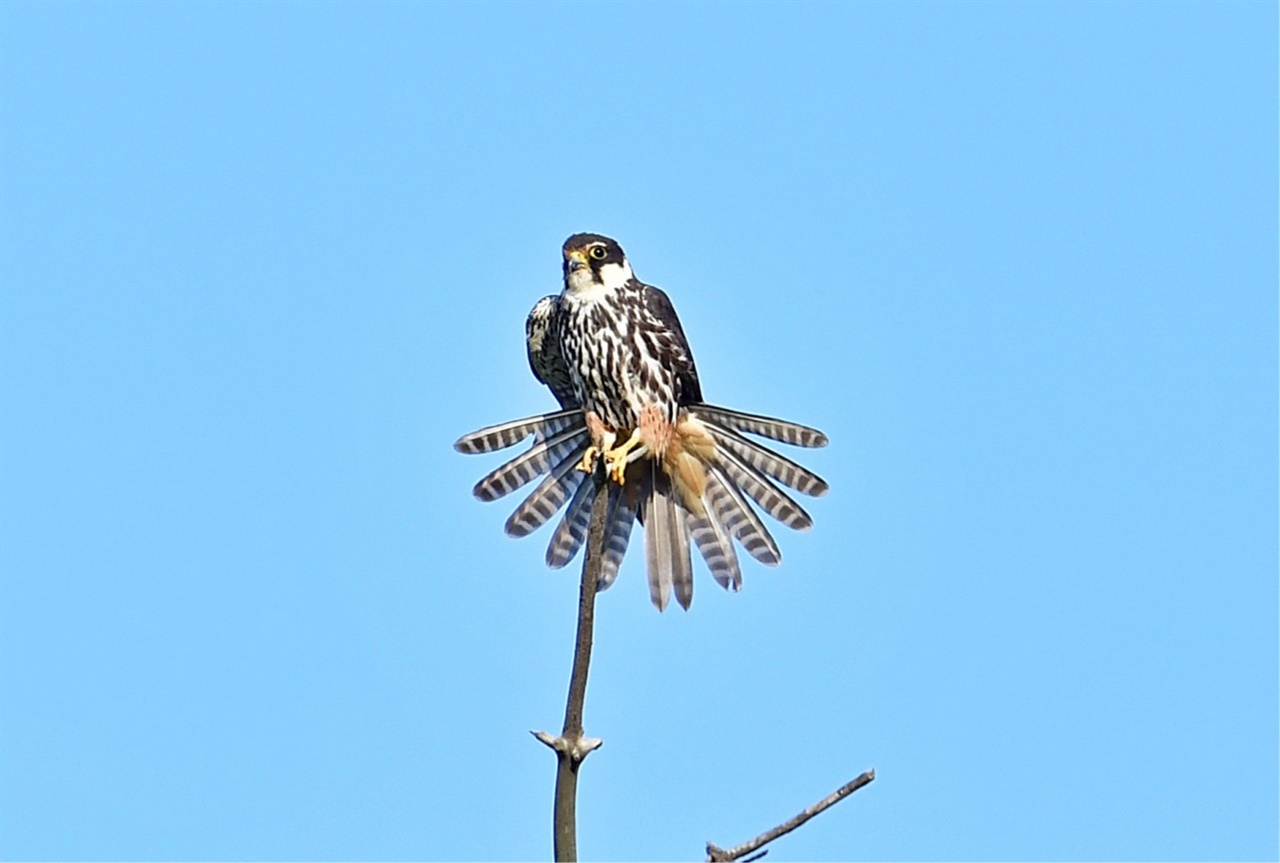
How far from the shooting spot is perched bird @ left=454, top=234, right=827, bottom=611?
6441 mm

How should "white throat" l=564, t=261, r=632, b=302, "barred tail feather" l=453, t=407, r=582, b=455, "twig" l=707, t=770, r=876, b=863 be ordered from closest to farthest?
"twig" l=707, t=770, r=876, b=863, "barred tail feather" l=453, t=407, r=582, b=455, "white throat" l=564, t=261, r=632, b=302

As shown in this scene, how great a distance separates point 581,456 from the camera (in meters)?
6.57

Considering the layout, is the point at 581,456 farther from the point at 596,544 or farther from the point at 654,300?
the point at 596,544

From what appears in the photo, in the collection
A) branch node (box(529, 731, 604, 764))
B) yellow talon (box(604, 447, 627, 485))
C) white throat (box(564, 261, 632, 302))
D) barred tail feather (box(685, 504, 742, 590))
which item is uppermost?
white throat (box(564, 261, 632, 302))

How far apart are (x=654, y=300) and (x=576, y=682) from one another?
315 cm

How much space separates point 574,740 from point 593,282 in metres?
3.34

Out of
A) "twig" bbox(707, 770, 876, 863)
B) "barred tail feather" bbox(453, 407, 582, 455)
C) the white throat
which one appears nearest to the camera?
"twig" bbox(707, 770, 876, 863)

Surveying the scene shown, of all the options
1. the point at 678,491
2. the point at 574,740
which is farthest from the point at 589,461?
the point at 574,740

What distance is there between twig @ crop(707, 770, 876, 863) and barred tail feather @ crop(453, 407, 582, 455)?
9.82 ft

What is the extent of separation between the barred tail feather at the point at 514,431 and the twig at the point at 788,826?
299cm

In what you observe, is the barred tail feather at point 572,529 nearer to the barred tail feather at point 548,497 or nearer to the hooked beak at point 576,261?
the barred tail feather at point 548,497

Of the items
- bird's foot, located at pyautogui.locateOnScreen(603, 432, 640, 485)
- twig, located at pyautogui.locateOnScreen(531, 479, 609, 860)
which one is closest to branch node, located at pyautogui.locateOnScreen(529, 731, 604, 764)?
twig, located at pyautogui.locateOnScreen(531, 479, 609, 860)

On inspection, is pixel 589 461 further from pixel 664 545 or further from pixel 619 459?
pixel 664 545

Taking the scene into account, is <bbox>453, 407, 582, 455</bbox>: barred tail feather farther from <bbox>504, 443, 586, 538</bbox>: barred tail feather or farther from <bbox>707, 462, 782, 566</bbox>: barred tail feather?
<bbox>707, 462, 782, 566</bbox>: barred tail feather
